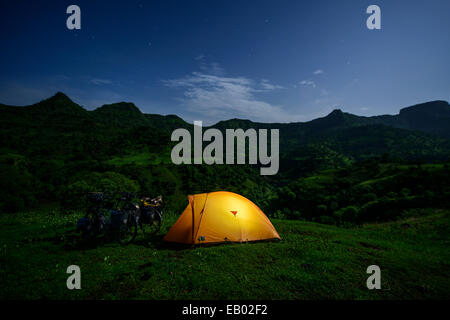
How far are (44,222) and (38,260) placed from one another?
6.68m

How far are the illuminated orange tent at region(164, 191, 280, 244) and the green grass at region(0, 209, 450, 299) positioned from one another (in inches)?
20.5

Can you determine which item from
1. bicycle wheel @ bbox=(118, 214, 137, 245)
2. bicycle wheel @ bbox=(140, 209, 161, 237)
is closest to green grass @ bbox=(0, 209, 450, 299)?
bicycle wheel @ bbox=(118, 214, 137, 245)

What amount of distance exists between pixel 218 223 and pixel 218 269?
2546 mm

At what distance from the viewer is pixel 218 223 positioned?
30.8 feet

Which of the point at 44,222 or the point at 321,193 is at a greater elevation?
the point at 44,222

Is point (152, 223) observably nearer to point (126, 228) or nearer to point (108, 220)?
point (126, 228)

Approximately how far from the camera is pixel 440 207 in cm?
2008

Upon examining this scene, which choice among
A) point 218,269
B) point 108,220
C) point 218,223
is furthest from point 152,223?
point 218,269

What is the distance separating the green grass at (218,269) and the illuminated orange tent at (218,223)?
52cm

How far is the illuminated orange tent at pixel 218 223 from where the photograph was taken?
9.16 m

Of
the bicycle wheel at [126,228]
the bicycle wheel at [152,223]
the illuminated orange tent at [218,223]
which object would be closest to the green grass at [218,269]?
the bicycle wheel at [126,228]

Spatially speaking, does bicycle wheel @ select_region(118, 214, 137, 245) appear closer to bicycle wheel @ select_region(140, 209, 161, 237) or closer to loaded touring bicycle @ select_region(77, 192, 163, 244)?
loaded touring bicycle @ select_region(77, 192, 163, 244)
